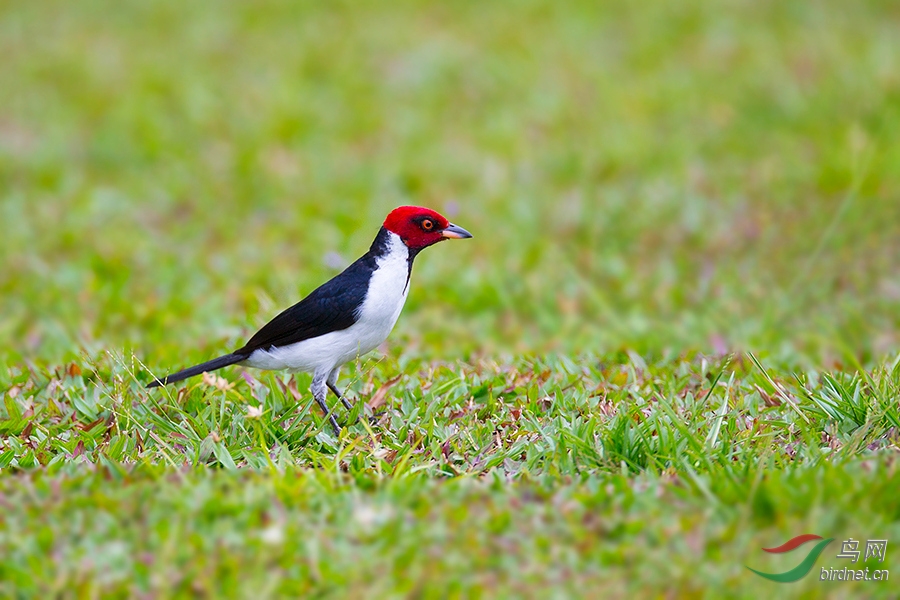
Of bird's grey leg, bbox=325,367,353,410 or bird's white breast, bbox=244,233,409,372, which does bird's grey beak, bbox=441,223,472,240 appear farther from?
bird's grey leg, bbox=325,367,353,410

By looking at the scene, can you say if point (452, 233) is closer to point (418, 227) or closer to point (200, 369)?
point (418, 227)

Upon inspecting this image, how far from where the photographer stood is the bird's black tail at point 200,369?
4399 millimetres

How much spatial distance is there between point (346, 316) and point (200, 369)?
28.2 inches

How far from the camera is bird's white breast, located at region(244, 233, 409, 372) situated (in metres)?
4.41

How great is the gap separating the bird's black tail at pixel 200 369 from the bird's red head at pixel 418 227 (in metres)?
0.93

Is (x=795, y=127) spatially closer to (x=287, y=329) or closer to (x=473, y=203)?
(x=473, y=203)

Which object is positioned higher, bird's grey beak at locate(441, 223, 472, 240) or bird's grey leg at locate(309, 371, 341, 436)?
bird's grey beak at locate(441, 223, 472, 240)

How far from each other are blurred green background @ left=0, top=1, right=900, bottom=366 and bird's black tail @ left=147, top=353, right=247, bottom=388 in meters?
0.85

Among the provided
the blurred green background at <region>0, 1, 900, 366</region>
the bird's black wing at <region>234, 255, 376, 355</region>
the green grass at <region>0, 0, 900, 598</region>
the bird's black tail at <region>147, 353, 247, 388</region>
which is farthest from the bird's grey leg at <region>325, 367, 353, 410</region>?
the blurred green background at <region>0, 1, 900, 366</region>

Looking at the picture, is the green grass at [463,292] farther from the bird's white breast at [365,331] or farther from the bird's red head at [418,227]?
the bird's red head at [418,227]

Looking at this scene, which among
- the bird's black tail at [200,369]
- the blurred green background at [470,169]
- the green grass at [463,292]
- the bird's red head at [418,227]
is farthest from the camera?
the blurred green background at [470,169]

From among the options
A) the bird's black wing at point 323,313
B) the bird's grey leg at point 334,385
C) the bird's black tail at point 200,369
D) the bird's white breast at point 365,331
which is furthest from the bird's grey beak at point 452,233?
the bird's black tail at point 200,369

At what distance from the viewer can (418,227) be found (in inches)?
179

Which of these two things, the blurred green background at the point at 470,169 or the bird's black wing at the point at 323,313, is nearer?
the bird's black wing at the point at 323,313
